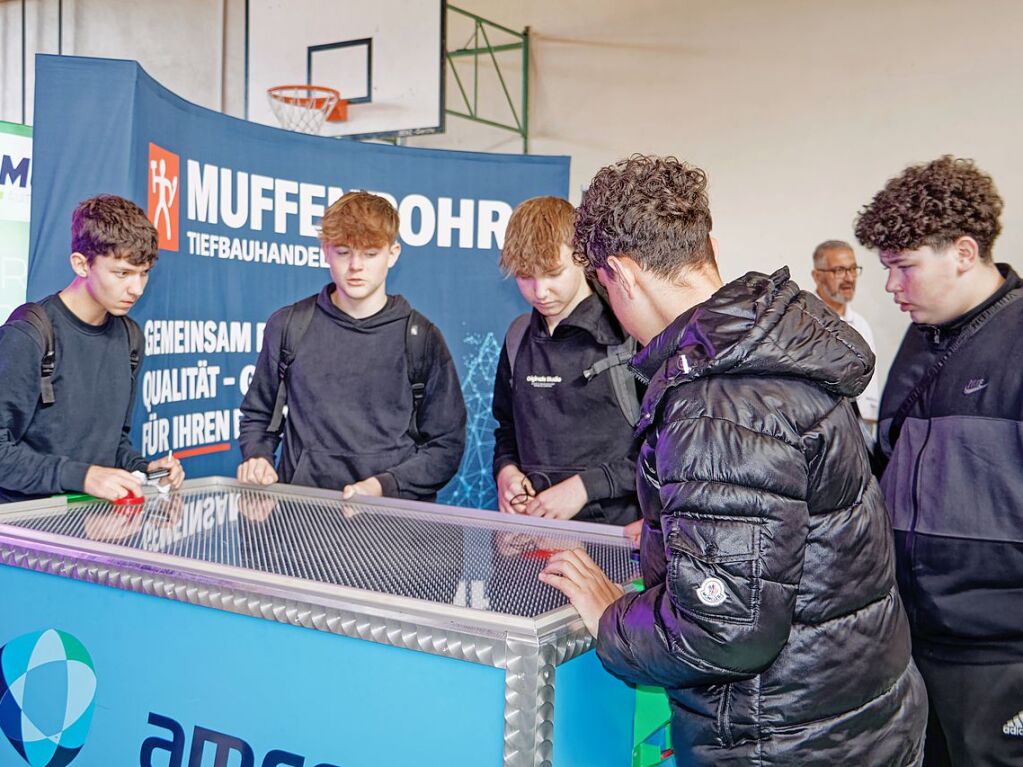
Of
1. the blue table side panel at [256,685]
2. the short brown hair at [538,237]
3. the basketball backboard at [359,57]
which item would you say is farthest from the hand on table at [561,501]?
the basketball backboard at [359,57]

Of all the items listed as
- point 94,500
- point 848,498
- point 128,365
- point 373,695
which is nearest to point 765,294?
point 848,498

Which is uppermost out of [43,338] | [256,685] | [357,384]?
[43,338]

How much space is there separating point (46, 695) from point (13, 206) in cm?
254

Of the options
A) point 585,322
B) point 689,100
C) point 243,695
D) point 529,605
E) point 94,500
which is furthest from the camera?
point 689,100

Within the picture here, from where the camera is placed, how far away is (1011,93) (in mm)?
5652

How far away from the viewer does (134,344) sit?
8.61 feet

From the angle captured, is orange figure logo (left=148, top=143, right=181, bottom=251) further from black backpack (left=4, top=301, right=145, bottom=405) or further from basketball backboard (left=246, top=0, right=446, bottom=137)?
→ basketball backboard (left=246, top=0, right=446, bottom=137)

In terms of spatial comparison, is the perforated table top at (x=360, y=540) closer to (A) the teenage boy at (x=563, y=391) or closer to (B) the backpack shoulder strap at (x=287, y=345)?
(A) the teenage boy at (x=563, y=391)

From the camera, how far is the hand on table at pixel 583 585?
1.23m

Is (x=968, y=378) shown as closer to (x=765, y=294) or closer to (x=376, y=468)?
(x=765, y=294)

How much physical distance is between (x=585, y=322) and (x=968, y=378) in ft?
3.01

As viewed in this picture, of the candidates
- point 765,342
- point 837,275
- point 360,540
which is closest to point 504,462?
point 360,540

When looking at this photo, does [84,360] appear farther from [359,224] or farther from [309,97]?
[309,97]

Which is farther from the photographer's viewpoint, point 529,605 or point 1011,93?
point 1011,93
